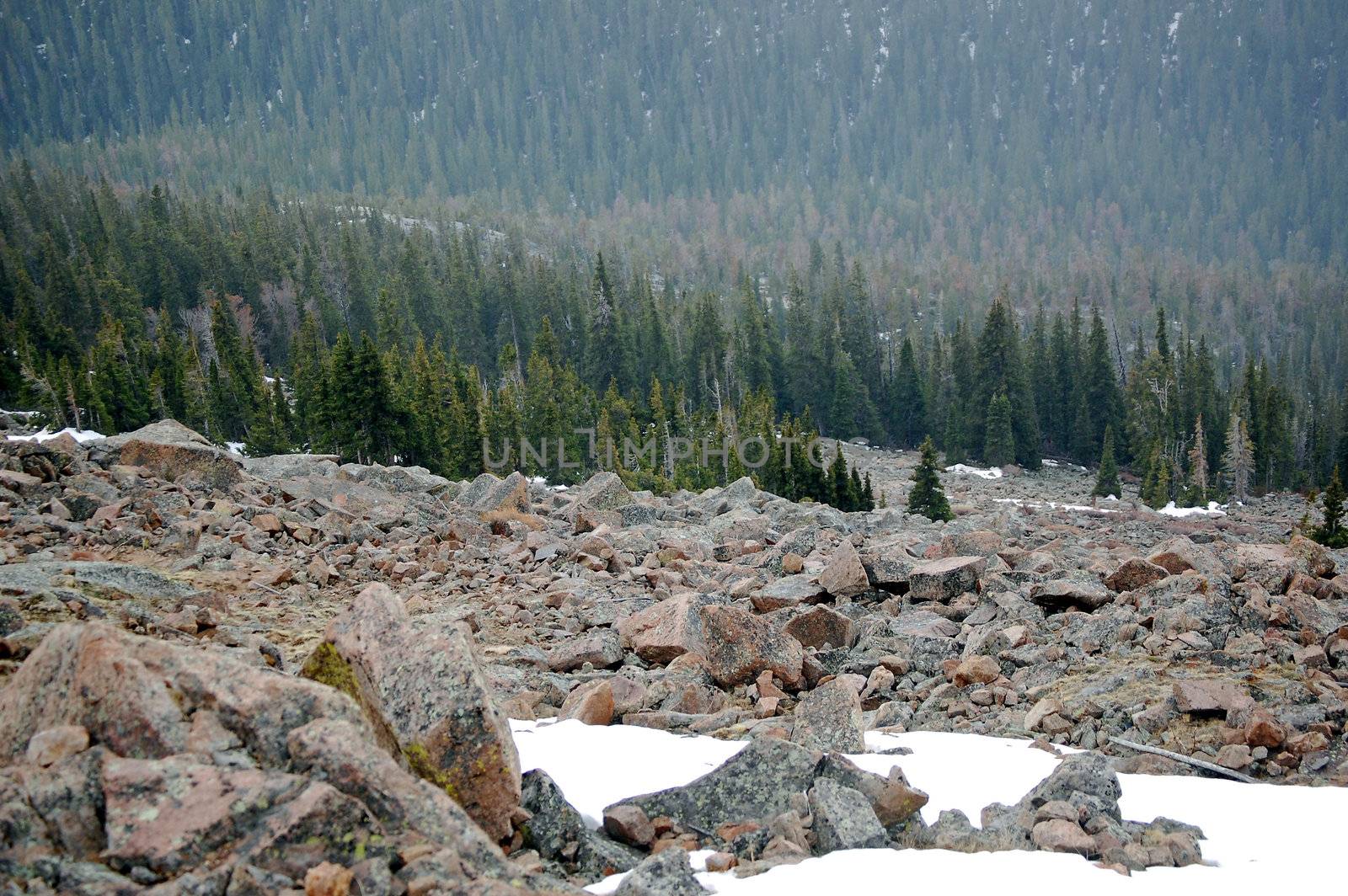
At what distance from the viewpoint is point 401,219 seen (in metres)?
183

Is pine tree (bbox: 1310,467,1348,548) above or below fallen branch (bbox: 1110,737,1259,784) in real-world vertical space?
below

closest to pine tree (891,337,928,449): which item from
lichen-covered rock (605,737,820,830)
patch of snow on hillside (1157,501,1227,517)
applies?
patch of snow on hillside (1157,501,1227,517)

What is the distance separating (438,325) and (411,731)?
11461 cm

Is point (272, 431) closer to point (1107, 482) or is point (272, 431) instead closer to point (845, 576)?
point (1107, 482)

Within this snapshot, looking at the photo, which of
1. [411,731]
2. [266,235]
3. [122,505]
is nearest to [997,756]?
[411,731]

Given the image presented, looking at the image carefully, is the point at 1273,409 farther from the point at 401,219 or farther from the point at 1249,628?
the point at 401,219

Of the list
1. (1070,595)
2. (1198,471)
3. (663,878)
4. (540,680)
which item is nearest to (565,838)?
(663,878)

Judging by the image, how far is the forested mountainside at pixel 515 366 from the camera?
223 feet

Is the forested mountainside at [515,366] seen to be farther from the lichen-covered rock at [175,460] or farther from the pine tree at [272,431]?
the lichen-covered rock at [175,460]

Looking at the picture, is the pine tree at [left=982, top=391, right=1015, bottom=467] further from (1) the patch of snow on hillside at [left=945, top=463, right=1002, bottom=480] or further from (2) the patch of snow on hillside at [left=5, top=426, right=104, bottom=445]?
(2) the patch of snow on hillside at [left=5, top=426, right=104, bottom=445]

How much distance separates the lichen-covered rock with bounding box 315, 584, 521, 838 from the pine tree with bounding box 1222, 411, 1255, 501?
80526 millimetres

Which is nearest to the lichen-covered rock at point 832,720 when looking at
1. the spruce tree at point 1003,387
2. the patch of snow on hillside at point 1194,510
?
the patch of snow on hillside at point 1194,510

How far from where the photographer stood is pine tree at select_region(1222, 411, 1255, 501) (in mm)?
76762

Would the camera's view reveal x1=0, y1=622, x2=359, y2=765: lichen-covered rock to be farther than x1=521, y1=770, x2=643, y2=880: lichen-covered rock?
No
